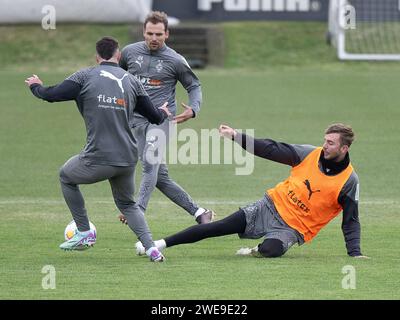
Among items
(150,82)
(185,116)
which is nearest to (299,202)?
(185,116)

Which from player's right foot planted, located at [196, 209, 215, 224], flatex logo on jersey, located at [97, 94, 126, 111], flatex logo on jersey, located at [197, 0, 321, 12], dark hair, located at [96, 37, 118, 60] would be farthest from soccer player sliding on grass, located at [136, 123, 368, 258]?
flatex logo on jersey, located at [197, 0, 321, 12]

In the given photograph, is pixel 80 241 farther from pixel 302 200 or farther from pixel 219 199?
pixel 219 199

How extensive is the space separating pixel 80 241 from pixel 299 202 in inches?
85.7

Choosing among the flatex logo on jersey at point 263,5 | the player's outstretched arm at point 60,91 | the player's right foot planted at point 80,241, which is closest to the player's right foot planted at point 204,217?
the player's right foot planted at point 80,241

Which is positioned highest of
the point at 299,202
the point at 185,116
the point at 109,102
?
the point at 109,102

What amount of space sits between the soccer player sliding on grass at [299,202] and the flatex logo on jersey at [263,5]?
2245cm

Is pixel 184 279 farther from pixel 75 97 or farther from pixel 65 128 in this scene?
pixel 65 128

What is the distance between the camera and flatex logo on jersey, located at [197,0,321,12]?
33188 millimetres

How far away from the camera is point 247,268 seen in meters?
10.4

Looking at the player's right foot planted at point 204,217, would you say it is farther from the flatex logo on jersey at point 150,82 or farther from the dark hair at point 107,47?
the dark hair at point 107,47

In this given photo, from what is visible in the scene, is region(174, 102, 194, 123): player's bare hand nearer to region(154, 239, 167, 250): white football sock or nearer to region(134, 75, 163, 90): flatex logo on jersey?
region(134, 75, 163, 90): flatex logo on jersey

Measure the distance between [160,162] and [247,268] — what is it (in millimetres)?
2585

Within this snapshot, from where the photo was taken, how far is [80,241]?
37.3 ft

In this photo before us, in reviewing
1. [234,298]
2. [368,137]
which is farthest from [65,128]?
[234,298]
